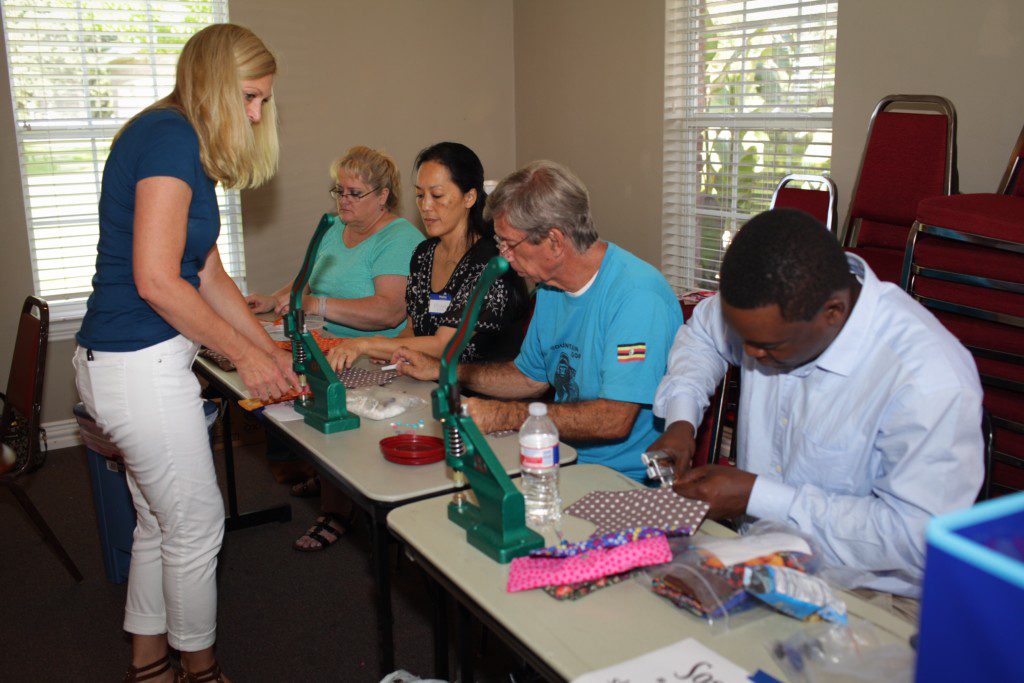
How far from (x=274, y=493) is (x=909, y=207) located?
2722 millimetres

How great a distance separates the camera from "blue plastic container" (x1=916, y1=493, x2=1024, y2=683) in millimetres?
538

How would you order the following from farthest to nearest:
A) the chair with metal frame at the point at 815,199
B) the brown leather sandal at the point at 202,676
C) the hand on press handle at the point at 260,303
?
the hand on press handle at the point at 260,303
the chair with metal frame at the point at 815,199
the brown leather sandal at the point at 202,676

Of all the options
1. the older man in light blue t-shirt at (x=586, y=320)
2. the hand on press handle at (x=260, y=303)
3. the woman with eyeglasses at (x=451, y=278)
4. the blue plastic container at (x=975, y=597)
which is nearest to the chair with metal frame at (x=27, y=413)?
the hand on press handle at (x=260, y=303)

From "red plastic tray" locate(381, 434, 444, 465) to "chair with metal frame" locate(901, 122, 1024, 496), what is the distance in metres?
1.19

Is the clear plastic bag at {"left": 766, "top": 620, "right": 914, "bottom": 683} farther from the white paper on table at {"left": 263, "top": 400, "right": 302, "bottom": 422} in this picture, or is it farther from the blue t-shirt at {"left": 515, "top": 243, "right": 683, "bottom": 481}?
the white paper on table at {"left": 263, "top": 400, "right": 302, "bottom": 422}

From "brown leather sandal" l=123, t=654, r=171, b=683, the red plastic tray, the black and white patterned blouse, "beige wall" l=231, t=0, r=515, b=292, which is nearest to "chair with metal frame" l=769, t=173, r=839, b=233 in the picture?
the black and white patterned blouse

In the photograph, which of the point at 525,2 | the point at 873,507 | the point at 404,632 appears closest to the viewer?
the point at 873,507

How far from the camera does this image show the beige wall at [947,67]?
2.86m

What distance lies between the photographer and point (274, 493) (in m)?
3.88

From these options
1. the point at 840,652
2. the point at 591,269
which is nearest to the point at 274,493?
the point at 591,269

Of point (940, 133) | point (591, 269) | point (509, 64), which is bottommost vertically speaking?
point (591, 269)

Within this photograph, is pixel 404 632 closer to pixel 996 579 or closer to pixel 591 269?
pixel 591 269

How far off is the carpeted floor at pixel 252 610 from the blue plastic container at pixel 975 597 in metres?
1.99

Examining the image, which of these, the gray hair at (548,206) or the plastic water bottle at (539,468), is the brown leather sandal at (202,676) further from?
the gray hair at (548,206)
